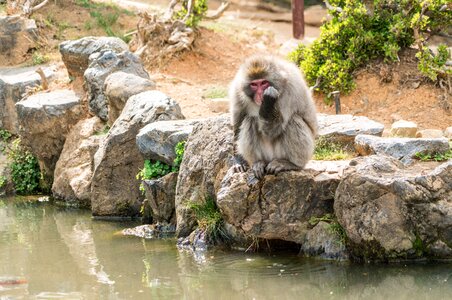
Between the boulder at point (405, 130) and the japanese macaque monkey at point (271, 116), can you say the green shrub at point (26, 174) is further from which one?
the boulder at point (405, 130)

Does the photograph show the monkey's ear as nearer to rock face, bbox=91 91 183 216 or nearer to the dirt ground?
rock face, bbox=91 91 183 216

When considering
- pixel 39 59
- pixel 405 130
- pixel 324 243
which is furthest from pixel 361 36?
pixel 39 59

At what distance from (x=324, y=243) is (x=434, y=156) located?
167 cm

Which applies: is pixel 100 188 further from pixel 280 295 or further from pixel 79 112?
pixel 280 295

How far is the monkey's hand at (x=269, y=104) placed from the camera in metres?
8.21

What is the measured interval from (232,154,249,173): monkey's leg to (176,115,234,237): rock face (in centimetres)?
34

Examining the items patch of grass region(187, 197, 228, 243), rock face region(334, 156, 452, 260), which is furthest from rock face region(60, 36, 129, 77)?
rock face region(334, 156, 452, 260)

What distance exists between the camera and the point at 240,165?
9242mm

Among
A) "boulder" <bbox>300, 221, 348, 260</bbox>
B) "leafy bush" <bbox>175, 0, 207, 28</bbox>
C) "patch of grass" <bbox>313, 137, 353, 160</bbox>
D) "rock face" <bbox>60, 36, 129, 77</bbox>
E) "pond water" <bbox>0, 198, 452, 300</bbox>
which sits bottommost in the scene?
"pond water" <bbox>0, 198, 452, 300</bbox>

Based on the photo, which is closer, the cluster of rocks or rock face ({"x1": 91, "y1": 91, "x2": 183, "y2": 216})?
the cluster of rocks

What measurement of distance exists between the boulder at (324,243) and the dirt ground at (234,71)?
3488 millimetres

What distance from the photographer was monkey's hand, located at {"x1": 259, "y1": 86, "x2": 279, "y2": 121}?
8211 mm

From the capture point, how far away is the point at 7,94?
1495cm

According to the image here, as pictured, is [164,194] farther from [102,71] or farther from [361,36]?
[361,36]
